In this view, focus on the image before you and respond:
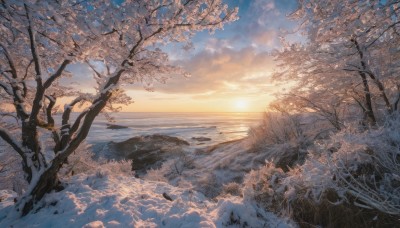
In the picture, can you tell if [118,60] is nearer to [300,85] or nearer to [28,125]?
[28,125]

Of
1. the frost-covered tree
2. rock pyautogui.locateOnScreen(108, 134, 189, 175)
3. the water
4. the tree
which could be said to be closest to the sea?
the water

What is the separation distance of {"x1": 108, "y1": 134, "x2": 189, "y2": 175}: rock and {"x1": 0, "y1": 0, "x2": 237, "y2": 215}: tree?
1709 cm

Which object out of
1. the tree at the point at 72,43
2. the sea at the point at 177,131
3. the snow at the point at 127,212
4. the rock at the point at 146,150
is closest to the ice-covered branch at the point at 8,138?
the tree at the point at 72,43

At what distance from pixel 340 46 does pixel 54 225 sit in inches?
365

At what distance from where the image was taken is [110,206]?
5.29m

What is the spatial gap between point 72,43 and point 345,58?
703 centimetres

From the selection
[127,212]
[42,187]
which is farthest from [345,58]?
[42,187]

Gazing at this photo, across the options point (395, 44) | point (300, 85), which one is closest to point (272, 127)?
point (300, 85)

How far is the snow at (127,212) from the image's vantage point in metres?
4.71

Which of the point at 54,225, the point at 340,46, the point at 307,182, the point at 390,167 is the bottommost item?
the point at 54,225

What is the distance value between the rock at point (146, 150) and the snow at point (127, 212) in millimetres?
17110

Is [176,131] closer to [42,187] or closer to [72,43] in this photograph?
[42,187]

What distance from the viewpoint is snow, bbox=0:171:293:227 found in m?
4.71

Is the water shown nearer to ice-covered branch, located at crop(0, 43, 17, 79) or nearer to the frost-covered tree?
ice-covered branch, located at crop(0, 43, 17, 79)
